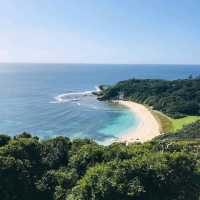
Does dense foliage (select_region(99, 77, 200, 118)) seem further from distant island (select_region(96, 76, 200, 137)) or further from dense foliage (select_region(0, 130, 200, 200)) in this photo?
dense foliage (select_region(0, 130, 200, 200))

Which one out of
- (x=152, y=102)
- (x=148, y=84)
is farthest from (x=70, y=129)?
(x=148, y=84)

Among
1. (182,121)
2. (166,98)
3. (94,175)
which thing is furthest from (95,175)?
(166,98)

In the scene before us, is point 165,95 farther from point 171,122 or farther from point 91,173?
point 91,173

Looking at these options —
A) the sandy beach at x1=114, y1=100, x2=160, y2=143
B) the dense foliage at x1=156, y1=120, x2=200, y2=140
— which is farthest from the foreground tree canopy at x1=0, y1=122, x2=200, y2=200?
the sandy beach at x1=114, y1=100, x2=160, y2=143

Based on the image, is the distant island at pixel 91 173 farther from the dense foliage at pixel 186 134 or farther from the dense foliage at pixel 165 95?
the dense foliage at pixel 165 95

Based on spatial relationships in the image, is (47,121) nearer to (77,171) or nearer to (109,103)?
(109,103)
